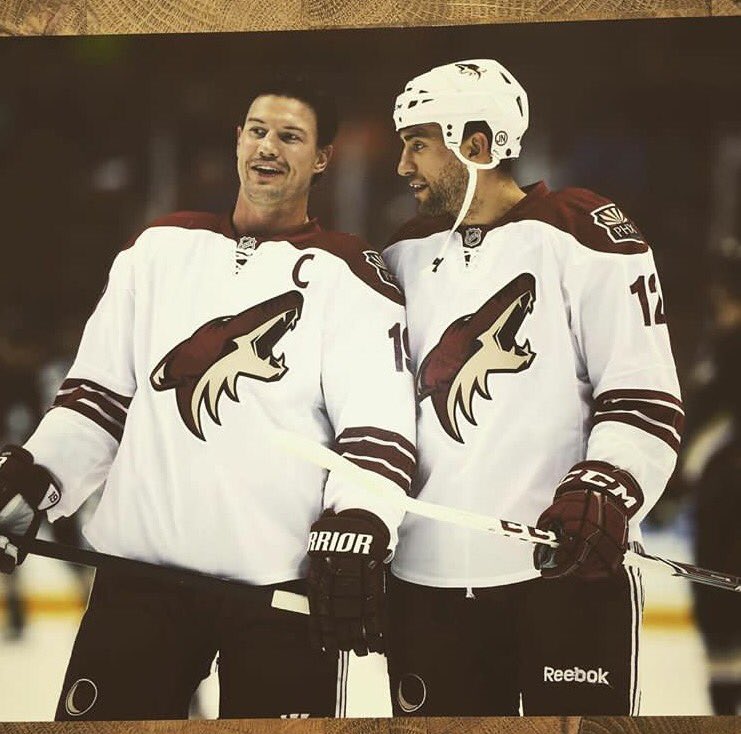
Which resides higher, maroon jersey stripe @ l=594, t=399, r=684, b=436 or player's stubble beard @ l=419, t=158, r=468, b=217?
A: player's stubble beard @ l=419, t=158, r=468, b=217

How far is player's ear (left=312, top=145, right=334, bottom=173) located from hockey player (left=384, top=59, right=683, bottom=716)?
0.24 metres

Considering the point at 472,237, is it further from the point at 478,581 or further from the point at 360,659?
the point at 360,659

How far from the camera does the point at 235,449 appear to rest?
5.68 feet

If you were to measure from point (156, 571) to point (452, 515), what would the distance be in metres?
0.59

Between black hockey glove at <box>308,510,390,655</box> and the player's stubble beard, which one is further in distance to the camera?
the player's stubble beard

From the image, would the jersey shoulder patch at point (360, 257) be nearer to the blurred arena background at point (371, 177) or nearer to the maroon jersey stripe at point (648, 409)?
the blurred arena background at point (371, 177)

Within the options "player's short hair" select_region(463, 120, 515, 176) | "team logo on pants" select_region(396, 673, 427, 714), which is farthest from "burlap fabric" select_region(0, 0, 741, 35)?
"team logo on pants" select_region(396, 673, 427, 714)

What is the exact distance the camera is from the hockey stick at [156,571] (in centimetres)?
170

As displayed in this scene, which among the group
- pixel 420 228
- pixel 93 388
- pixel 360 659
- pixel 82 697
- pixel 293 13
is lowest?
pixel 82 697

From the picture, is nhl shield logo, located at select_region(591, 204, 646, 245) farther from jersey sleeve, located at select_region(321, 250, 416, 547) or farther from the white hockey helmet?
jersey sleeve, located at select_region(321, 250, 416, 547)

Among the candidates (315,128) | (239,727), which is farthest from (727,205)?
(239,727)

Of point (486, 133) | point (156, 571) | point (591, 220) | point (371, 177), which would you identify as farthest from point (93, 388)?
point (591, 220)

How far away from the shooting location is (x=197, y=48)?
1860mm

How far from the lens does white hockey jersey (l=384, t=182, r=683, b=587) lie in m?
1.70
